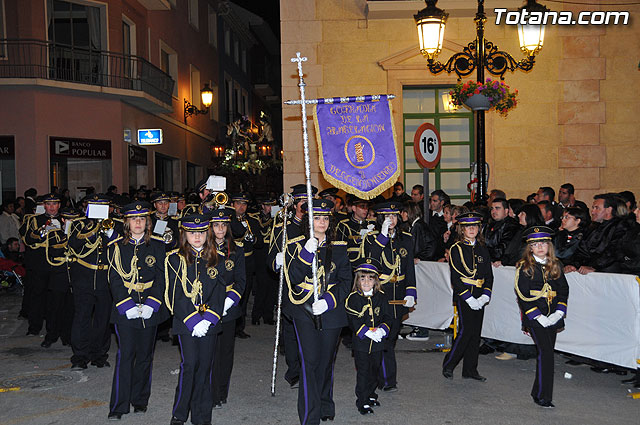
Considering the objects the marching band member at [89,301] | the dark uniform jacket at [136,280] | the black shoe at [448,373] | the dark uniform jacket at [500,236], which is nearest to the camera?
the dark uniform jacket at [136,280]

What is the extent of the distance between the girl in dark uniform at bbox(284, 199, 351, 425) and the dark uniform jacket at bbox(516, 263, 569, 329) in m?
2.01

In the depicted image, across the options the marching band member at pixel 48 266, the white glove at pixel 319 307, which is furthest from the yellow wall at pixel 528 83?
the white glove at pixel 319 307

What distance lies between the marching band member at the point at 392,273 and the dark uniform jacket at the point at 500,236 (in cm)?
233

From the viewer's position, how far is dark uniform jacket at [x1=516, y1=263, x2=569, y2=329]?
7160mm

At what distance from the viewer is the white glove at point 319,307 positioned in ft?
20.0

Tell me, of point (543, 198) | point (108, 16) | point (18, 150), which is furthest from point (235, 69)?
point (543, 198)

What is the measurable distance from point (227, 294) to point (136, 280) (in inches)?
40.9

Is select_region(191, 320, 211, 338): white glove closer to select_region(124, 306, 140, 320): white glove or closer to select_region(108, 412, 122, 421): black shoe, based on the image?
select_region(124, 306, 140, 320): white glove

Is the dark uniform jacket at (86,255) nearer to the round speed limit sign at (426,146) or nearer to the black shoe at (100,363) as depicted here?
the black shoe at (100,363)

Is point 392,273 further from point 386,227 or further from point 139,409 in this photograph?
point 139,409

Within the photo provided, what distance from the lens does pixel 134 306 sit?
677cm

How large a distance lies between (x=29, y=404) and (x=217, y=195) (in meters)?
3.07

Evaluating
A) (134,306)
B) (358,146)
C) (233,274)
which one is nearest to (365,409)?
(233,274)

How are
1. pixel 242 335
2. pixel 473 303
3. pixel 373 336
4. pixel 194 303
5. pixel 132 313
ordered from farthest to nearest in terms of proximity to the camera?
pixel 242 335, pixel 473 303, pixel 373 336, pixel 132 313, pixel 194 303
